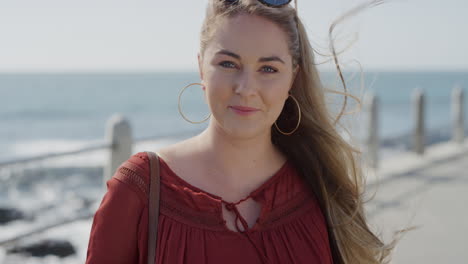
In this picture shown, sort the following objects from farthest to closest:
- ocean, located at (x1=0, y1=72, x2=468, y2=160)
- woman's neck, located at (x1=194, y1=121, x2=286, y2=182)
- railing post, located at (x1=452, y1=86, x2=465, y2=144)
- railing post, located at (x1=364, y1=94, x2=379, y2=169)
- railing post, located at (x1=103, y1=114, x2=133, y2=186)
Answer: ocean, located at (x1=0, y1=72, x2=468, y2=160) → railing post, located at (x1=452, y1=86, x2=465, y2=144) → railing post, located at (x1=364, y1=94, x2=379, y2=169) → railing post, located at (x1=103, y1=114, x2=133, y2=186) → woman's neck, located at (x1=194, y1=121, x2=286, y2=182)

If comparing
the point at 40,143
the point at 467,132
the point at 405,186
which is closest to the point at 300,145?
the point at 405,186

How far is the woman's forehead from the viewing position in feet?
6.64

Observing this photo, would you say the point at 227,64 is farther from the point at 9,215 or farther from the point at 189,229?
the point at 9,215

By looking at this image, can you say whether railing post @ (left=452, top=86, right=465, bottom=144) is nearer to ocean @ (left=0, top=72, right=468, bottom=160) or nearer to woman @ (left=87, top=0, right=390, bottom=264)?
ocean @ (left=0, top=72, right=468, bottom=160)

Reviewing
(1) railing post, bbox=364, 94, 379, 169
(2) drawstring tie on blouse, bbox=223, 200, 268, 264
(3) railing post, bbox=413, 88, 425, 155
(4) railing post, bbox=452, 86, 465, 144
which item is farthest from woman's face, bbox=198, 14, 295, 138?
(4) railing post, bbox=452, 86, 465, 144

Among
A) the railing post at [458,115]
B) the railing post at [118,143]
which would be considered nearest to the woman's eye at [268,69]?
the railing post at [118,143]

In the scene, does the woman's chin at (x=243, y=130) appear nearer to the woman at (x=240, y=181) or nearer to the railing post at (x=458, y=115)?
the woman at (x=240, y=181)

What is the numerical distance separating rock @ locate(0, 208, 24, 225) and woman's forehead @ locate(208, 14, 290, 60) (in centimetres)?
1044

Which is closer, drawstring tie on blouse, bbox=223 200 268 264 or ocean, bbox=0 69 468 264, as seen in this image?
drawstring tie on blouse, bbox=223 200 268 264

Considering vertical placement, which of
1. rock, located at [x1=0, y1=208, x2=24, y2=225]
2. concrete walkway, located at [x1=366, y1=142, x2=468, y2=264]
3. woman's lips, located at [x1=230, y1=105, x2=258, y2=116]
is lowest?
rock, located at [x1=0, y1=208, x2=24, y2=225]

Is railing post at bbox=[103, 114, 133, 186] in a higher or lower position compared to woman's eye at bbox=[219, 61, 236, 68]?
lower

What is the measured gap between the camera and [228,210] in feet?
6.88

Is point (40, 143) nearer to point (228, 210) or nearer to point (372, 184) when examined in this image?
point (372, 184)

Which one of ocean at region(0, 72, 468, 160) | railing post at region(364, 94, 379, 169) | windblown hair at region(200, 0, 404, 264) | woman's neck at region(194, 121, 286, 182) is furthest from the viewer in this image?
ocean at region(0, 72, 468, 160)
